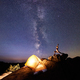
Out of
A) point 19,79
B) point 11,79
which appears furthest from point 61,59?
point 11,79

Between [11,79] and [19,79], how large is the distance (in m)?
0.94

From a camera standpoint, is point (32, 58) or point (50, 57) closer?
point (32, 58)

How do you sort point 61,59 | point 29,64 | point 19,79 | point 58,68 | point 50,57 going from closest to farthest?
point 19,79 < point 58,68 < point 29,64 < point 61,59 < point 50,57

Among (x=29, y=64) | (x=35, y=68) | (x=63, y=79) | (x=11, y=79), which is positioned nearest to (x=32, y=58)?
(x=29, y=64)

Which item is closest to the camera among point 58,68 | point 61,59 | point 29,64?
point 58,68

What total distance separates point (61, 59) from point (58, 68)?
2680 mm

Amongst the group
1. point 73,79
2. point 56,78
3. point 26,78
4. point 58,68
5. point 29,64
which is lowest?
point 73,79

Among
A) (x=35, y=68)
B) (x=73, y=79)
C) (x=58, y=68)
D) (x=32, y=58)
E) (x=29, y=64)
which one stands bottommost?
(x=73, y=79)

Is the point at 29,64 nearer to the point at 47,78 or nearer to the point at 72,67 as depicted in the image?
the point at 47,78

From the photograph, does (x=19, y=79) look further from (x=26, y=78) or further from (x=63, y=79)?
(x=63, y=79)

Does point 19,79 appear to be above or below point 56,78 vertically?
above

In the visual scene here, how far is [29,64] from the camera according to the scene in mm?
8430

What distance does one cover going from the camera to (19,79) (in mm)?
5680

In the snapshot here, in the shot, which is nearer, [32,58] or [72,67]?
[72,67]
